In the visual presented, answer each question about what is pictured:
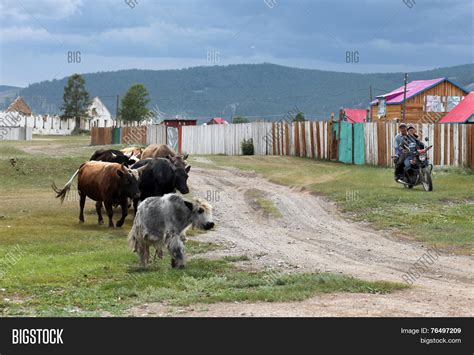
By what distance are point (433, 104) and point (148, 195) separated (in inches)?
1655

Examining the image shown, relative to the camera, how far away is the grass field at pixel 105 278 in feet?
40.3

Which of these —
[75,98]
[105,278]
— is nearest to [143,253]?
[105,278]

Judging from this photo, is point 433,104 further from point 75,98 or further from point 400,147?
point 75,98

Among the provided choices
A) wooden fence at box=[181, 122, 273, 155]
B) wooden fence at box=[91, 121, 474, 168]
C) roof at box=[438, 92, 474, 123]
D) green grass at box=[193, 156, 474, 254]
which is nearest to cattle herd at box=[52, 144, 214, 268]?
green grass at box=[193, 156, 474, 254]

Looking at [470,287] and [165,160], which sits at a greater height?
[165,160]

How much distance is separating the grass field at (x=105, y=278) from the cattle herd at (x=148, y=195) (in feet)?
1.53

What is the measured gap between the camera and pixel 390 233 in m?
20.4

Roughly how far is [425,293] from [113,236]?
29.2ft

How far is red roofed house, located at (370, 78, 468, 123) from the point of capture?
2292 inches

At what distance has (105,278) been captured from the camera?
14469mm

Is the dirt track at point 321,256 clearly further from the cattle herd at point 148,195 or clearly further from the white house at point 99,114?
the white house at point 99,114

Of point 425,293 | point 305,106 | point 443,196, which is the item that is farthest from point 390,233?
point 305,106

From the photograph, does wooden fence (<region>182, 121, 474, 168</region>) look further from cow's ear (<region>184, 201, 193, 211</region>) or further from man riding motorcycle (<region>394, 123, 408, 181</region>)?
cow's ear (<region>184, 201, 193, 211</region>)
